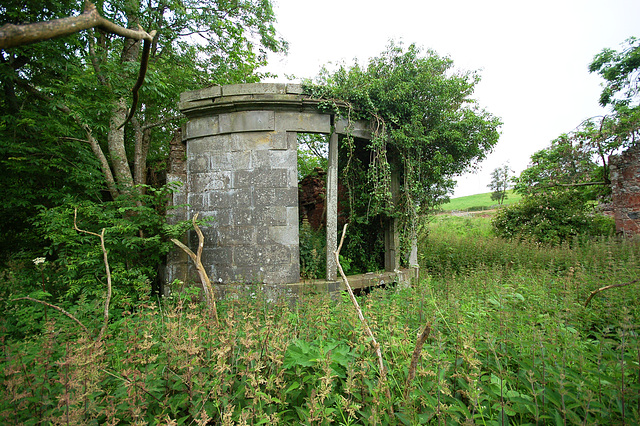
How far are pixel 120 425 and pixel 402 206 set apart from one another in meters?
5.44

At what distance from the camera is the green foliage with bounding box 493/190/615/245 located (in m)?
8.98

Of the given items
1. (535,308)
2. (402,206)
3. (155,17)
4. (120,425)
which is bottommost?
(120,425)

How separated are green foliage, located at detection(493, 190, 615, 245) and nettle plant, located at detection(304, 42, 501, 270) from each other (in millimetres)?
4232

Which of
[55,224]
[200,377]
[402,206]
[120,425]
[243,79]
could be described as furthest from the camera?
[243,79]

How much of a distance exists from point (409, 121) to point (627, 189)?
7902mm

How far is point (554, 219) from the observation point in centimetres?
941

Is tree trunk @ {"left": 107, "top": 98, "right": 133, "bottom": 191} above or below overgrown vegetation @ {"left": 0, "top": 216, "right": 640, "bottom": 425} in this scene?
above

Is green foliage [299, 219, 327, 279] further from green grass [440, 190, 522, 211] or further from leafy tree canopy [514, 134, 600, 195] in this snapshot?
green grass [440, 190, 522, 211]

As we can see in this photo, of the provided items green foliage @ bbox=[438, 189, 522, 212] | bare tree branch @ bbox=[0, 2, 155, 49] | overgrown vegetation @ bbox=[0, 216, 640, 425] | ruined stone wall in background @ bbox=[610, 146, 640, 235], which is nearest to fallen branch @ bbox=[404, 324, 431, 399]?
overgrown vegetation @ bbox=[0, 216, 640, 425]

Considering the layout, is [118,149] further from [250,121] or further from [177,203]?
[250,121]

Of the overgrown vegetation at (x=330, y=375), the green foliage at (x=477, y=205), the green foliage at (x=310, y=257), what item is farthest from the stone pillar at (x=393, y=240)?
the green foliage at (x=477, y=205)

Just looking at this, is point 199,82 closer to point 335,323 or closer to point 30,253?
point 30,253

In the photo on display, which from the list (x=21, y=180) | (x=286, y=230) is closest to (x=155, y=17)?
(x=21, y=180)

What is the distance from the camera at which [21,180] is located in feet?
17.4
